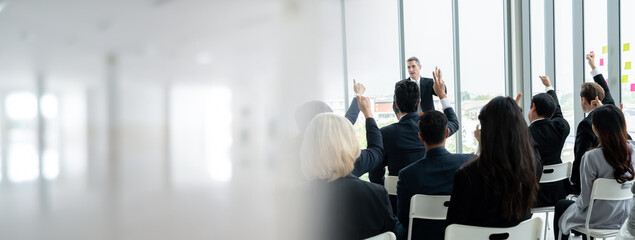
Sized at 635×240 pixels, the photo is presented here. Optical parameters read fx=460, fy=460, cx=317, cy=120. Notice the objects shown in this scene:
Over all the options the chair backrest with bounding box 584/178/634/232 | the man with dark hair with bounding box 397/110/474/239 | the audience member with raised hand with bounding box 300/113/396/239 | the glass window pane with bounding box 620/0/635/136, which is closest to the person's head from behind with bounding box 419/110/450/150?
the man with dark hair with bounding box 397/110/474/239

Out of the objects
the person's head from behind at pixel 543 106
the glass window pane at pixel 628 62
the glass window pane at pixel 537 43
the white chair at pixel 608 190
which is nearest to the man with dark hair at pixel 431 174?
the white chair at pixel 608 190

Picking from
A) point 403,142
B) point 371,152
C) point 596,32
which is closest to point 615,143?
point 403,142

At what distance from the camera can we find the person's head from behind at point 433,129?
2258 millimetres

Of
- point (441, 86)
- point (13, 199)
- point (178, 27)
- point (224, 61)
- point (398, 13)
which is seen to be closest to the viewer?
point (13, 199)

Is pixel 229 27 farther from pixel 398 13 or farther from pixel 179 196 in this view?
pixel 398 13

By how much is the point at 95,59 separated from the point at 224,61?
1.56 feet

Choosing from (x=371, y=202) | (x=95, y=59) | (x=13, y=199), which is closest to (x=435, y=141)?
(x=371, y=202)

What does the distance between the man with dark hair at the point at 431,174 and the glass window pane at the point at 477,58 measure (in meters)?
4.02

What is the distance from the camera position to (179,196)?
5.13 feet

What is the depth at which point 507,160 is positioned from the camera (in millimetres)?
1905

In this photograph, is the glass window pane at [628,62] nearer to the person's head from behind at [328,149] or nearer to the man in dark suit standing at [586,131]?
the man in dark suit standing at [586,131]

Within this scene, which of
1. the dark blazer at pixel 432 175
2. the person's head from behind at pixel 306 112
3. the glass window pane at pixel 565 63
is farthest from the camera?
the glass window pane at pixel 565 63

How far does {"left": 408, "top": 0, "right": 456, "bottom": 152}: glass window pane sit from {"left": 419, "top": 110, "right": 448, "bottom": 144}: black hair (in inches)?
138

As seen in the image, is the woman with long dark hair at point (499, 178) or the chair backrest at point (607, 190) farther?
the chair backrest at point (607, 190)
